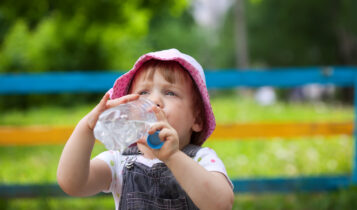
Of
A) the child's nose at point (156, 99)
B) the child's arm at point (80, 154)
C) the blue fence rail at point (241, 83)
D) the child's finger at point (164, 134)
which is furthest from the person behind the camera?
the blue fence rail at point (241, 83)

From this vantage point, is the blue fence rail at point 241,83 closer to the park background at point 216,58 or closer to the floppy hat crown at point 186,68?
the park background at point 216,58

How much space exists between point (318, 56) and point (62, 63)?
45.6 ft

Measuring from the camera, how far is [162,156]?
1.39 m

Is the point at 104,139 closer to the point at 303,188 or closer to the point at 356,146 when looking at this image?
the point at 303,188

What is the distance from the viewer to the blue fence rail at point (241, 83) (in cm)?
381

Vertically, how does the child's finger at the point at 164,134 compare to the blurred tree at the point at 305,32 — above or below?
above

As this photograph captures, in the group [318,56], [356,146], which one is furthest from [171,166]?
[318,56]

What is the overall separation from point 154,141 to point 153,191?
0.35 m

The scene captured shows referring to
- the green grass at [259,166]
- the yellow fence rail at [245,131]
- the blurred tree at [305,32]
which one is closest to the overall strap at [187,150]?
the green grass at [259,166]

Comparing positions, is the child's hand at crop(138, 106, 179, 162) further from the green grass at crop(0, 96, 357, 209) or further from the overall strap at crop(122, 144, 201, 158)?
the green grass at crop(0, 96, 357, 209)

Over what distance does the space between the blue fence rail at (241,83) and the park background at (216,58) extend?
9 centimetres

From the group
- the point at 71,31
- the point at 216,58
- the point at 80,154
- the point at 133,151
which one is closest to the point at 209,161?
the point at 133,151

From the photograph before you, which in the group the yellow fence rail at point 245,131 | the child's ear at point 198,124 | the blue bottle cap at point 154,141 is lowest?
the yellow fence rail at point 245,131

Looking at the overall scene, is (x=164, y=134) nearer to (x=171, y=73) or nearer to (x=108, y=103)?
(x=108, y=103)
